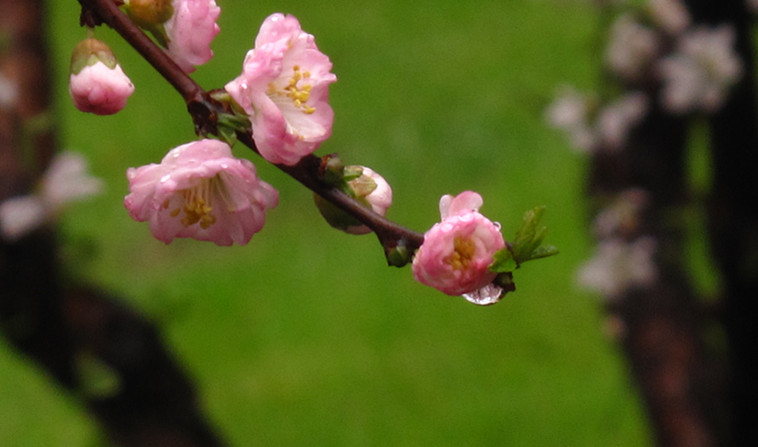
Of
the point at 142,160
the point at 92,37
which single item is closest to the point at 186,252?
the point at 142,160

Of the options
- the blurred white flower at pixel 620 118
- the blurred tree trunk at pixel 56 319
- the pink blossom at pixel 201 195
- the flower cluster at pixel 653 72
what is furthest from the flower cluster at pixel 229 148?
the blurred white flower at pixel 620 118

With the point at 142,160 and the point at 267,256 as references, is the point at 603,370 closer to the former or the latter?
the point at 267,256

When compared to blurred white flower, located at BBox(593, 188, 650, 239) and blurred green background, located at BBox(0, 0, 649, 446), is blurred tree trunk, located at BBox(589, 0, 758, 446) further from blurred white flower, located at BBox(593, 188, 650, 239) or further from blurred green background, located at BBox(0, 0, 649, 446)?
blurred green background, located at BBox(0, 0, 649, 446)

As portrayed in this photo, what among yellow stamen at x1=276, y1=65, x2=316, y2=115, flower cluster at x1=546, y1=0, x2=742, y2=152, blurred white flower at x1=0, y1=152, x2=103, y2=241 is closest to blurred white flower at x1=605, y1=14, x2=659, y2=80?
flower cluster at x1=546, y1=0, x2=742, y2=152

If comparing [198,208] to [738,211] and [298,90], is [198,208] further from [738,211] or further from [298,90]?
[738,211]

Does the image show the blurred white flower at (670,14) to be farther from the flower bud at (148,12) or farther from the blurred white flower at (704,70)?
the flower bud at (148,12)

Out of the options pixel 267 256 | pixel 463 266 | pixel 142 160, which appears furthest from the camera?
pixel 142 160

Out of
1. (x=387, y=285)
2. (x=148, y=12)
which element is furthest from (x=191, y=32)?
(x=387, y=285)
